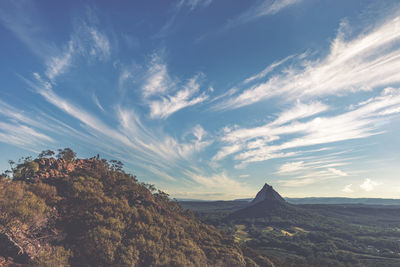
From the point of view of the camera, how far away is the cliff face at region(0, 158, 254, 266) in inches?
1101

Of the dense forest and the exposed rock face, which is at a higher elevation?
the exposed rock face

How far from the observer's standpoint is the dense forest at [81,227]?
27984 millimetres

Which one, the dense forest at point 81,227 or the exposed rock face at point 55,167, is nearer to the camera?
the dense forest at point 81,227

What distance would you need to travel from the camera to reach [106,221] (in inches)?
1417

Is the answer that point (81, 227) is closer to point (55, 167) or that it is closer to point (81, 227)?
point (81, 227)

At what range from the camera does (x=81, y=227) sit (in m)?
34.5

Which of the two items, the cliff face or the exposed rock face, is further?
the exposed rock face

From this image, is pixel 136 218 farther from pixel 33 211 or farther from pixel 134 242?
pixel 33 211

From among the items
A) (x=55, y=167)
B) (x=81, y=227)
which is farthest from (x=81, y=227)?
(x=55, y=167)

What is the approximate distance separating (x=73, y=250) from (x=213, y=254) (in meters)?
28.4

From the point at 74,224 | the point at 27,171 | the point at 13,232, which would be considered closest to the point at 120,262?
the point at 74,224

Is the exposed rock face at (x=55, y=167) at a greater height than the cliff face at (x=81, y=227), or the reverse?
the exposed rock face at (x=55, y=167)

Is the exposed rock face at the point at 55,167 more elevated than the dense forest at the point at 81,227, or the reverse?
the exposed rock face at the point at 55,167

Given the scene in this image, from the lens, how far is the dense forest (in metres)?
28.0
